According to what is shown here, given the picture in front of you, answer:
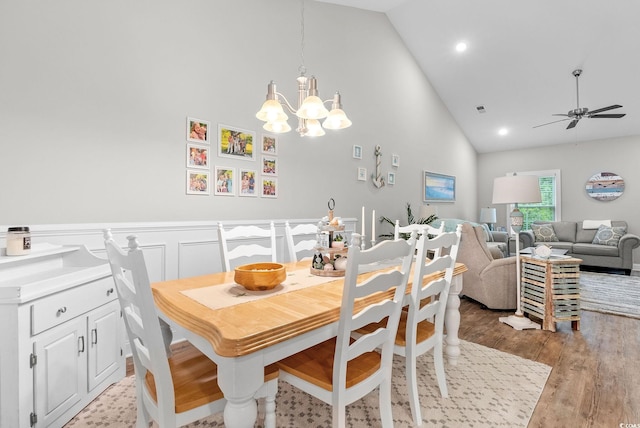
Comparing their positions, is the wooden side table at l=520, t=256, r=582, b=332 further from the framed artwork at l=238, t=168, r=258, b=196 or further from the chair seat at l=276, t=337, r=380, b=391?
the framed artwork at l=238, t=168, r=258, b=196

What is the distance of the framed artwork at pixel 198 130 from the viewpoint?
274 cm

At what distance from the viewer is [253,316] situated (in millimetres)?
1106

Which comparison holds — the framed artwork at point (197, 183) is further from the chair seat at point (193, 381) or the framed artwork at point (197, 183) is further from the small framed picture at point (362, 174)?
the small framed picture at point (362, 174)

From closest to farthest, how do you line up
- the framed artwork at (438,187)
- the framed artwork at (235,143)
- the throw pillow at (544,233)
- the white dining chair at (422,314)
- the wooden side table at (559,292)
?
1. the white dining chair at (422,314)
2. the wooden side table at (559,292)
3. the framed artwork at (235,143)
4. the framed artwork at (438,187)
5. the throw pillow at (544,233)

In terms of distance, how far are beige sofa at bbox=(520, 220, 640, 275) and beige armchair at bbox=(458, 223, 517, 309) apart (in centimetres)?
349

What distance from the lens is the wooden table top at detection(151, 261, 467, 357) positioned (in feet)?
3.10

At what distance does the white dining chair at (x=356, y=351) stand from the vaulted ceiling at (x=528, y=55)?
13.1ft

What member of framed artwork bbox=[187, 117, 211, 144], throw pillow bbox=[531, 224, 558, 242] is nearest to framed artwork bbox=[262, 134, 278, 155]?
framed artwork bbox=[187, 117, 211, 144]

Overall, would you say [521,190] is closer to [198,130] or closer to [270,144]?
[270,144]

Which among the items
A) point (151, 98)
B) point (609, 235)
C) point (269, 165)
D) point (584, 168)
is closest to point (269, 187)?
point (269, 165)

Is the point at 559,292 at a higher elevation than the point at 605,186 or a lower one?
lower

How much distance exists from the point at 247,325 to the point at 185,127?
226cm

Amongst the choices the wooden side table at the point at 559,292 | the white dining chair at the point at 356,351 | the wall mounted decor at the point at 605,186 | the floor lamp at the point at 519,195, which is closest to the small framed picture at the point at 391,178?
the floor lamp at the point at 519,195

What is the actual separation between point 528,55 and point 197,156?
5.13 metres
